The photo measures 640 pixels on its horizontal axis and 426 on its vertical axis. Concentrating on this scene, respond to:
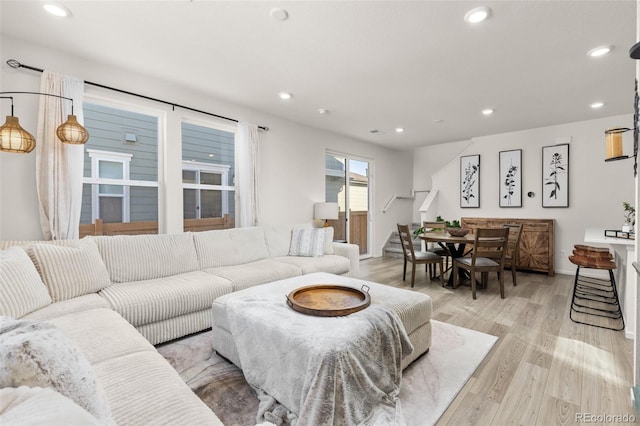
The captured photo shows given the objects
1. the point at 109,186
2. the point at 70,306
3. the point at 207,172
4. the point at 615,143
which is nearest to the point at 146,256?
the point at 70,306

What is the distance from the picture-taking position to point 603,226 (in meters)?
4.51

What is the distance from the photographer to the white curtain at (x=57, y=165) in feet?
8.14

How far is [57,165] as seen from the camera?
8.31 ft

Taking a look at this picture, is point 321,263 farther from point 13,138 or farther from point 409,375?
point 13,138

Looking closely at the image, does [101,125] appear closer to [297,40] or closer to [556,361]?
[297,40]

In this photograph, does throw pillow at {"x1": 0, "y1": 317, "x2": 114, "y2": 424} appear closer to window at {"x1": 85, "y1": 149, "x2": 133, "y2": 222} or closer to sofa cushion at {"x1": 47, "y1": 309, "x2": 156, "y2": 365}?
sofa cushion at {"x1": 47, "y1": 309, "x2": 156, "y2": 365}

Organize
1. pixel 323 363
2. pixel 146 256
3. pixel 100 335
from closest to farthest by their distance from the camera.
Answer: pixel 323 363 → pixel 100 335 → pixel 146 256

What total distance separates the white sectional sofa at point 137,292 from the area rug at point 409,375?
1.11ft

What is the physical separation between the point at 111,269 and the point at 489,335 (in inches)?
135

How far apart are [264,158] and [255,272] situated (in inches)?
76.8

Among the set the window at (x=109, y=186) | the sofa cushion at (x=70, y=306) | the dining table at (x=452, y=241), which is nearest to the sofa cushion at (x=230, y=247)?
the window at (x=109, y=186)

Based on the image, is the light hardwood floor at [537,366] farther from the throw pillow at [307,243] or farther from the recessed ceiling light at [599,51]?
the recessed ceiling light at [599,51]

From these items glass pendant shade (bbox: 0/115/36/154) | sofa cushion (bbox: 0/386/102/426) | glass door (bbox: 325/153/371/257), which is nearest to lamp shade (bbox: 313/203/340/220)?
glass door (bbox: 325/153/371/257)

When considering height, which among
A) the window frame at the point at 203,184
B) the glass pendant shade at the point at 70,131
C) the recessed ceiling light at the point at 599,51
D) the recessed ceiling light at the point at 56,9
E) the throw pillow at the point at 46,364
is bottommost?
the throw pillow at the point at 46,364
